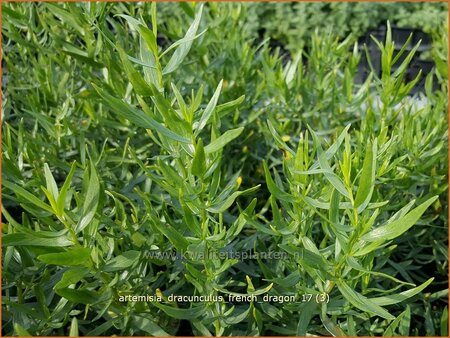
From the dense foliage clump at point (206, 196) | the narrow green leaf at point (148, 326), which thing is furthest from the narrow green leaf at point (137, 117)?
the narrow green leaf at point (148, 326)

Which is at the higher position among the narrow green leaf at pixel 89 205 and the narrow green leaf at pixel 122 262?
the narrow green leaf at pixel 89 205

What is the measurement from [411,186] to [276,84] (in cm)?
34

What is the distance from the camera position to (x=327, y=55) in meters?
1.23

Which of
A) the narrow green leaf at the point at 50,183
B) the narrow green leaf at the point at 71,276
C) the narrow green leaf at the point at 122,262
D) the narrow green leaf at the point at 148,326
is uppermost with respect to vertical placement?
the narrow green leaf at the point at 50,183

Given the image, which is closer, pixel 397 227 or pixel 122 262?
pixel 397 227

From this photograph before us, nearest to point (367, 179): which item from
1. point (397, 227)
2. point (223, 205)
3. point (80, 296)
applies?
point (397, 227)

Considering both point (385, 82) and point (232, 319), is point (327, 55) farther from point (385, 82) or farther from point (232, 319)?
point (232, 319)

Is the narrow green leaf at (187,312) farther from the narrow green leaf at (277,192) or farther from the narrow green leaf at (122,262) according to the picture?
the narrow green leaf at (277,192)

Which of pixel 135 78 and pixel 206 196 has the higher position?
pixel 135 78

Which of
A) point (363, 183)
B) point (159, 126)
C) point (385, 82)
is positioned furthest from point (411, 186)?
point (159, 126)

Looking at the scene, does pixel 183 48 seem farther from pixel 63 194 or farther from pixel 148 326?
pixel 148 326

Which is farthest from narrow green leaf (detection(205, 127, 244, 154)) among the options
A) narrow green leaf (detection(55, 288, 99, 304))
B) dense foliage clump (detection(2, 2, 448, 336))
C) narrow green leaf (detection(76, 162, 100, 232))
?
narrow green leaf (detection(55, 288, 99, 304))

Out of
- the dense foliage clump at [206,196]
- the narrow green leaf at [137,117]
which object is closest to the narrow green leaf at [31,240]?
the dense foliage clump at [206,196]

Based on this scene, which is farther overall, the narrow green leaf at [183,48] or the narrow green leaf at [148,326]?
the narrow green leaf at [148,326]
